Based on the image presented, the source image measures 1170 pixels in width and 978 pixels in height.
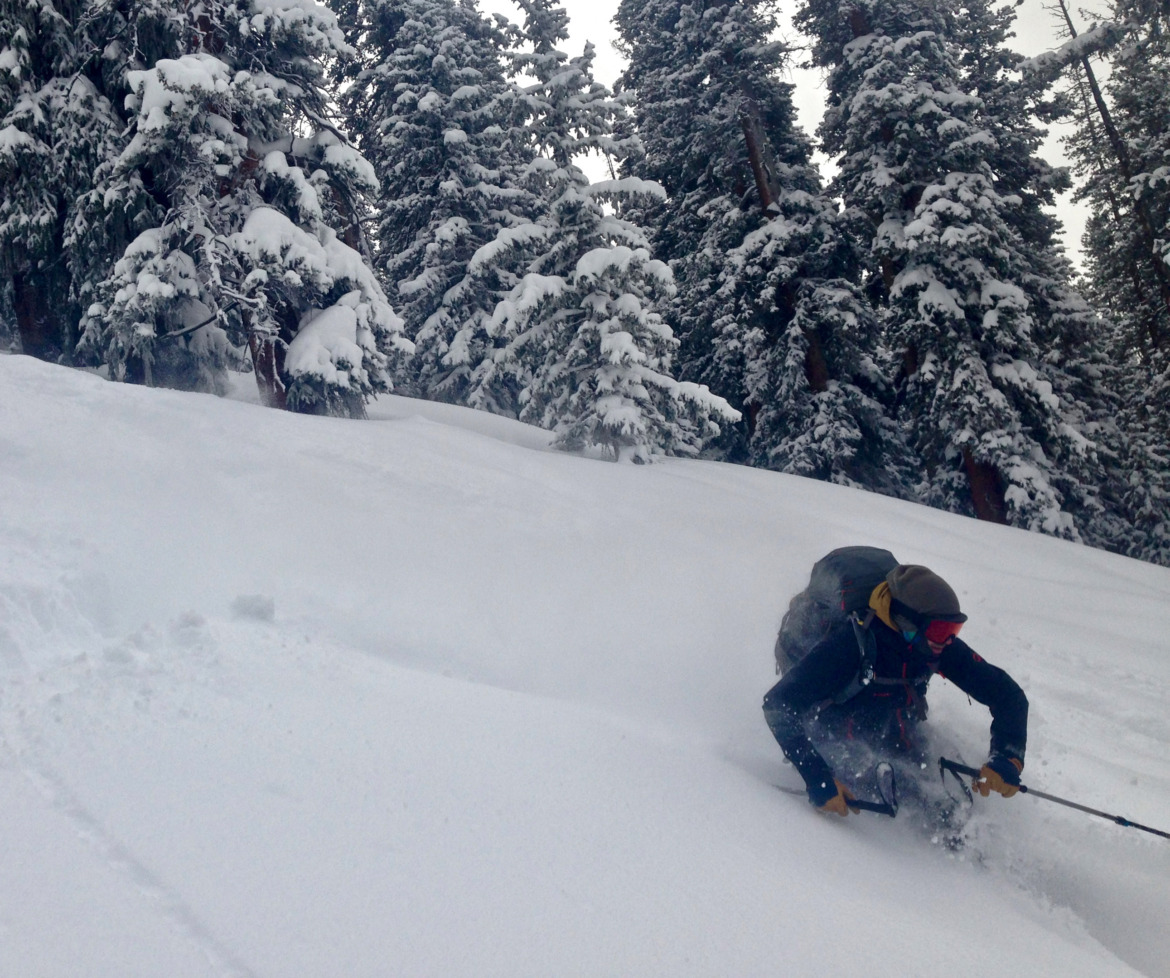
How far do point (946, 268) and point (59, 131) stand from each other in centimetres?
1613

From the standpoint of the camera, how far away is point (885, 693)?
437 cm

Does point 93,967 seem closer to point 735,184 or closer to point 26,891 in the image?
point 26,891

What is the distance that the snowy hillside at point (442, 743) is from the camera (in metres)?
2.58

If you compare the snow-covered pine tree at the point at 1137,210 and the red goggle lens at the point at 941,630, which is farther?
the snow-covered pine tree at the point at 1137,210

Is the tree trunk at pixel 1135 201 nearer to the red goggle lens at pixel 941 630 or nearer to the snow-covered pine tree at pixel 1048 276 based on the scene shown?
the snow-covered pine tree at pixel 1048 276

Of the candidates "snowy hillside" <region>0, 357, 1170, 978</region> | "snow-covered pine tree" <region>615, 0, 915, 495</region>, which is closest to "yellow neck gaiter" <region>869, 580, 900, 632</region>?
"snowy hillside" <region>0, 357, 1170, 978</region>

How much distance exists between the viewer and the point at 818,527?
1034 centimetres

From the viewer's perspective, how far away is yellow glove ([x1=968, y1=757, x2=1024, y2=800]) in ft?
13.6

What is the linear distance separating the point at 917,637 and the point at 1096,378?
67.1 feet

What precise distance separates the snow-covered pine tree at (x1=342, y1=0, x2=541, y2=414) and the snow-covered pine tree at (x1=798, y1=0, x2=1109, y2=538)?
8.24 meters

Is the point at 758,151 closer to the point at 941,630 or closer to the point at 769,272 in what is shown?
the point at 769,272

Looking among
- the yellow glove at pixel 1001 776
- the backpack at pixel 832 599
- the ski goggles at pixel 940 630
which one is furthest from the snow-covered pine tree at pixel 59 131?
the yellow glove at pixel 1001 776

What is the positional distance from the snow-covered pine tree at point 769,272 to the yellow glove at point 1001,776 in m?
13.6

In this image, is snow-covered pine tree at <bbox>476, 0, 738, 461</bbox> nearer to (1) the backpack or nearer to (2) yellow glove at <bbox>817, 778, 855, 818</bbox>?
(1) the backpack
